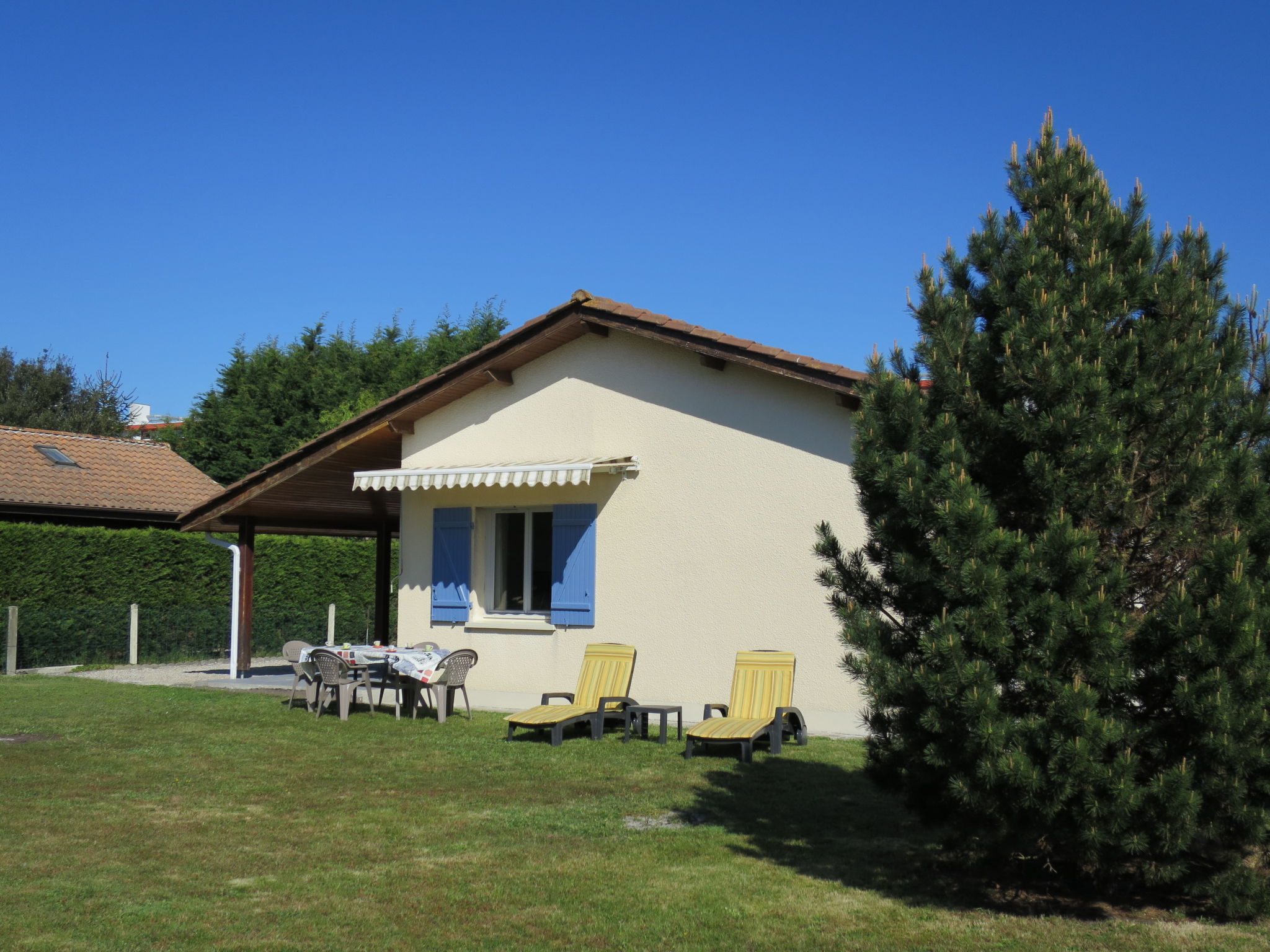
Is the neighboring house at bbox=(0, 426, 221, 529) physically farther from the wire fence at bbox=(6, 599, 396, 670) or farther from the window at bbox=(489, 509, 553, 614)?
the window at bbox=(489, 509, 553, 614)

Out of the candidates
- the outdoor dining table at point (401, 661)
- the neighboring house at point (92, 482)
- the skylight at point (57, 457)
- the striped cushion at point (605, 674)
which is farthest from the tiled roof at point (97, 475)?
the striped cushion at point (605, 674)

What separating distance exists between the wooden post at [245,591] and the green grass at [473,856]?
6.47 meters

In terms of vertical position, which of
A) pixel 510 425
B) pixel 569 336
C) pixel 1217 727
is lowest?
pixel 1217 727

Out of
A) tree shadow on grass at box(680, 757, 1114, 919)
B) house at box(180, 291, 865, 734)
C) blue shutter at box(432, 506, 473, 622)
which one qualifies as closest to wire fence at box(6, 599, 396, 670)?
house at box(180, 291, 865, 734)

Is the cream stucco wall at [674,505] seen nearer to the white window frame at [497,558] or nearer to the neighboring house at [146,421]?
the white window frame at [497,558]

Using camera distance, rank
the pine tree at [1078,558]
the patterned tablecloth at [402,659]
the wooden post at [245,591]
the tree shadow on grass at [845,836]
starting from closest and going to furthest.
Result: 1. the pine tree at [1078,558]
2. the tree shadow on grass at [845,836]
3. the patterned tablecloth at [402,659]
4. the wooden post at [245,591]

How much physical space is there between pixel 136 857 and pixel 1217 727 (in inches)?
258

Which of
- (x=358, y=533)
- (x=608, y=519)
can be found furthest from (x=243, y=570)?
(x=608, y=519)

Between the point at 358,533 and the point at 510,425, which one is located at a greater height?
the point at 510,425

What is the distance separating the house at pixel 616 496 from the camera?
44.7 feet

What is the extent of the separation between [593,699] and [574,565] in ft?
7.26

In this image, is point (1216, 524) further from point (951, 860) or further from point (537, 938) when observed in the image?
point (537, 938)

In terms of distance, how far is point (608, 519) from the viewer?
49.9 feet

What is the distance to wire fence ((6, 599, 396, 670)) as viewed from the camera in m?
21.7
